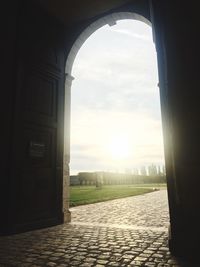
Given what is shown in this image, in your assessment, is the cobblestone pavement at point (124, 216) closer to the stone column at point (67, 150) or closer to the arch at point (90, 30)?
the stone column at point (67, 150)

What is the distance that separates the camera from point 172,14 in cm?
352

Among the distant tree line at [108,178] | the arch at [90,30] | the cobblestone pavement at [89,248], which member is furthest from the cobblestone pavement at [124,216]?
the distant tree line at [108,178]

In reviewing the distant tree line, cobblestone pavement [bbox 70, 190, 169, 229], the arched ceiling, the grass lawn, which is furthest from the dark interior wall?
the distant tree line

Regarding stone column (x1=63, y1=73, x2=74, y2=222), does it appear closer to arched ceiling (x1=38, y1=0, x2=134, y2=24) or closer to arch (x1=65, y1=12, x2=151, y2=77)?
arch (x1=65, y1=12, x2=151, y2=77)

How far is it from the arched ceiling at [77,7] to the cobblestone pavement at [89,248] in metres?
5.23

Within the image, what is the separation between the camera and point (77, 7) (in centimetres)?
595

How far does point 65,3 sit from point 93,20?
3.11 ft

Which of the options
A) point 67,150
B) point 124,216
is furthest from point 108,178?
point 67,150

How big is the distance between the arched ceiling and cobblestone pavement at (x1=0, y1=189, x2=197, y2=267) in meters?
5.23

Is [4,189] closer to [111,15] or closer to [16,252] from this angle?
[16,252]

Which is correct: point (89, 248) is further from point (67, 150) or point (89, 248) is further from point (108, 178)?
point (108, 178)

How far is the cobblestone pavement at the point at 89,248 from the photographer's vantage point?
283 centimetres

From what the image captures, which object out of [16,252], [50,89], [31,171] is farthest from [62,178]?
[16,252]

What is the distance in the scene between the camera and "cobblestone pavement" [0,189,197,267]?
2832mm
